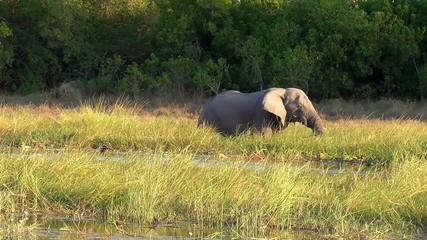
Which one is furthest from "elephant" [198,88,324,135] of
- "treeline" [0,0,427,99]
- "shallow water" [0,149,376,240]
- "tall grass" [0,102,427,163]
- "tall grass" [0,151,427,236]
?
"treeline" [0,0,427,99]

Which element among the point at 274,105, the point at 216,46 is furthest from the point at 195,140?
the point at 216,46

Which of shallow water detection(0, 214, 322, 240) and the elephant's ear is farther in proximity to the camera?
the elephant's ear

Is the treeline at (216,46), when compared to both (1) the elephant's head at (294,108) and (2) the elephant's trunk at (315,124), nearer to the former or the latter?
(1) the elephant's head at (294,108)

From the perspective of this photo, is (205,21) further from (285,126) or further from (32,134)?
(32,134)

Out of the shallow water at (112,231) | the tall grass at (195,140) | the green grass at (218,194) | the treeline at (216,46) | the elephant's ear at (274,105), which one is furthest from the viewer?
the treeline at (216,46)

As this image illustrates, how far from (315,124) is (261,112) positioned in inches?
42.5

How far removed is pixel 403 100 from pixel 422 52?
1.75 m

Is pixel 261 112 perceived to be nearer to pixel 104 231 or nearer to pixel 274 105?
pixel 274 105

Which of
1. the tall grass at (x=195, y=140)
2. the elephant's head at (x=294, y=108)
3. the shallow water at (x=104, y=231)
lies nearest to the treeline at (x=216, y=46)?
the elephant's head at (x=294, y=108)

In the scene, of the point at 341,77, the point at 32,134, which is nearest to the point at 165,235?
the point at 32,134

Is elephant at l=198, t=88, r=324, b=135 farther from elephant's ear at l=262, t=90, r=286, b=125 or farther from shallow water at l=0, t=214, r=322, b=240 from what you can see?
shallow water at l=0, t=214, r=322, b=240

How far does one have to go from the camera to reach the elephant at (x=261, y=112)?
1631 cm

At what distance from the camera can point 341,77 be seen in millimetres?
27250

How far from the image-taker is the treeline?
1069 inches
